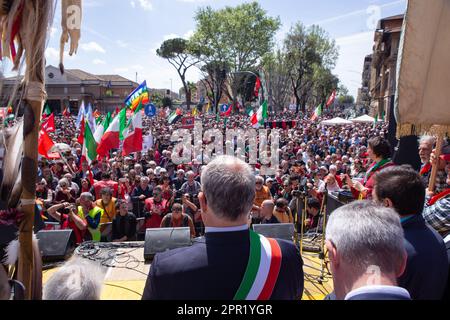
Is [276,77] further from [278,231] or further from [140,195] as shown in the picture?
[278,231]

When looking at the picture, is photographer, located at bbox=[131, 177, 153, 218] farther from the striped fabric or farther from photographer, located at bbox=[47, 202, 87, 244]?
the striped fabric

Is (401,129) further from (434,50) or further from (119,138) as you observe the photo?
(119,138)

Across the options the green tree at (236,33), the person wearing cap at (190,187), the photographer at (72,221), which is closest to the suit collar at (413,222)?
the photographer at (72,221)

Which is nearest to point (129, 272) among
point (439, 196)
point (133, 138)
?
point (439, 196)

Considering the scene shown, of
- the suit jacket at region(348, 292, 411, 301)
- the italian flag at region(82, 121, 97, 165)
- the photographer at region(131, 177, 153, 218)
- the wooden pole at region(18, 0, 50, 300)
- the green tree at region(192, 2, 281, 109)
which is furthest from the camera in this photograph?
the green tree at region(192, 2, 281, 109)

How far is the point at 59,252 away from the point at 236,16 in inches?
1887

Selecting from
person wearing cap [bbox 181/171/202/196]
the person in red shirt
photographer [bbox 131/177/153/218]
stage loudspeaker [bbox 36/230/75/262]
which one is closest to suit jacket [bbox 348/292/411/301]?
stage loudspeaker [bbox 36/230/75/262]

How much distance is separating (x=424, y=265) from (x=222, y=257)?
46.0 inches

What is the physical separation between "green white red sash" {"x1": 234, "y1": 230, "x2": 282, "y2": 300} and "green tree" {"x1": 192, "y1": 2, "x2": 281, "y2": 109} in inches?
1872

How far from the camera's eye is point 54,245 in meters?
4.73

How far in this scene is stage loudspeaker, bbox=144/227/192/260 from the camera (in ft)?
15.2

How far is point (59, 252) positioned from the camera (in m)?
4.68

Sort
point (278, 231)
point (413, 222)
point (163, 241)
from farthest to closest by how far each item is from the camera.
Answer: point (278, 231), point (163, 241), point (413, 222)

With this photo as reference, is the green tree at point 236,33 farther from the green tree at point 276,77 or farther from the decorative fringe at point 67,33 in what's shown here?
the decorative fringe at point 67,33
